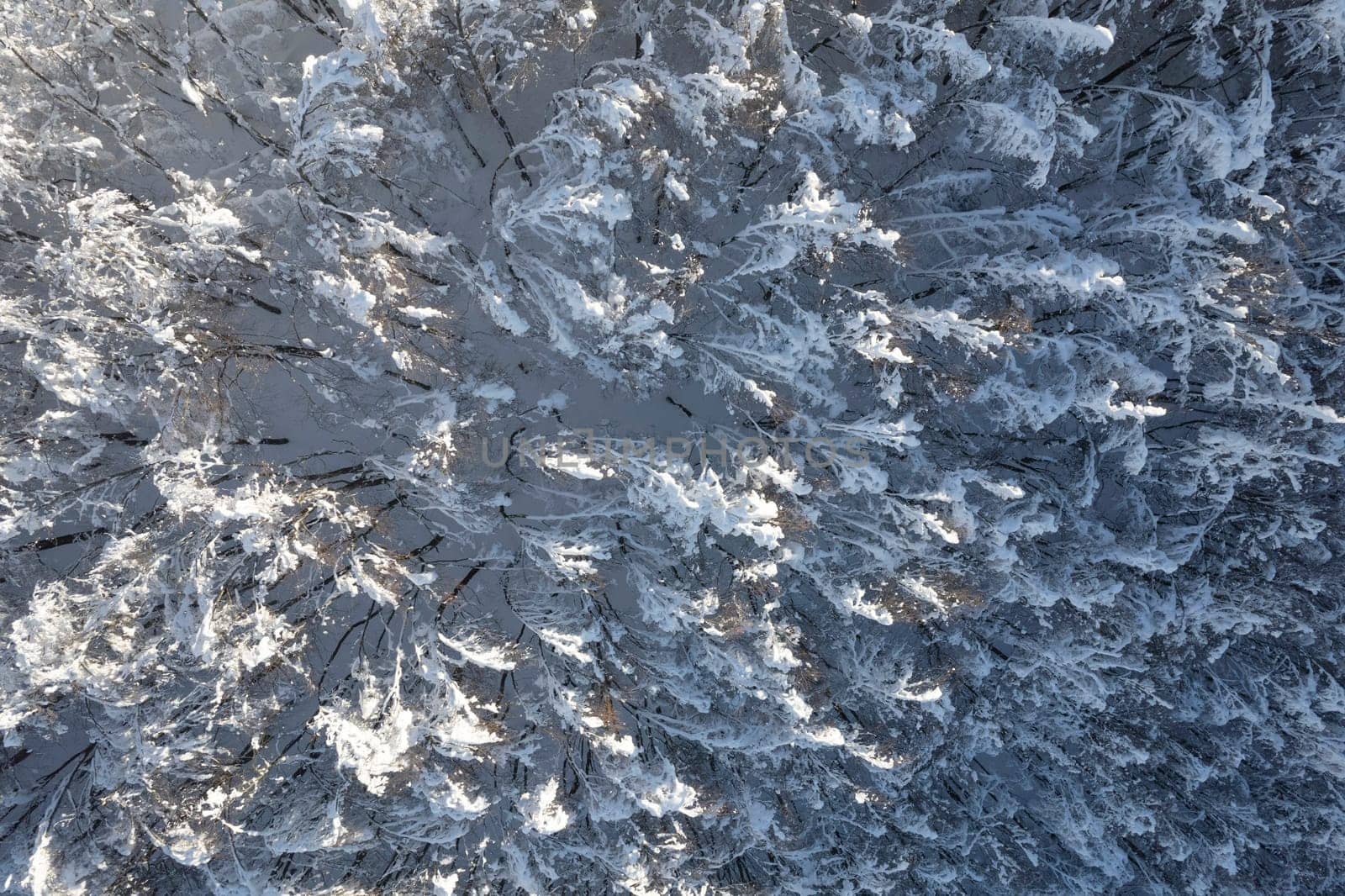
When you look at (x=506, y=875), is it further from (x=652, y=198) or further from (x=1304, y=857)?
(x=1304, y=857)

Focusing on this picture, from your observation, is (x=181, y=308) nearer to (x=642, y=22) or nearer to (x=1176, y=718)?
(x=642, y=22)

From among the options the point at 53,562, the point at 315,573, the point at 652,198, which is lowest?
the point at 315,573

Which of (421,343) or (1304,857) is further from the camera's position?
(1304,857)

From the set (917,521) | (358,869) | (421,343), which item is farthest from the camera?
(358,869)

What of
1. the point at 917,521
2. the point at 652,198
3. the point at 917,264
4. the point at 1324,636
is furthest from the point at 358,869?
the point at 1324,636

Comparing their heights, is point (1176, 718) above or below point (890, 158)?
below

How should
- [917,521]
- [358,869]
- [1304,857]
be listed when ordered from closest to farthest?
[917,521], [358,869], [1304,857]
